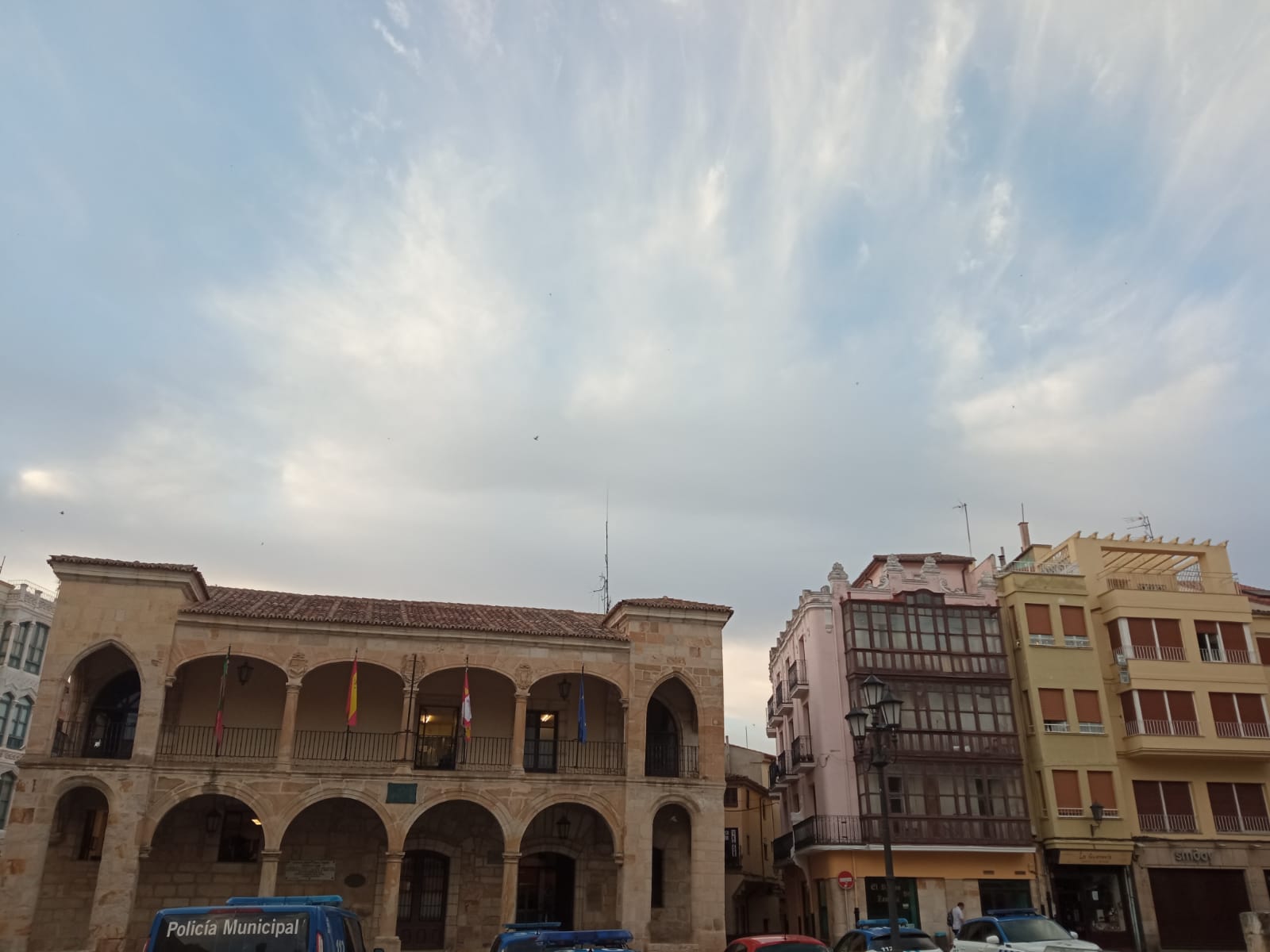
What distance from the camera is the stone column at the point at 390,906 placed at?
22594mm

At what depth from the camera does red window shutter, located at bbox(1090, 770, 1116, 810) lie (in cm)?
3072

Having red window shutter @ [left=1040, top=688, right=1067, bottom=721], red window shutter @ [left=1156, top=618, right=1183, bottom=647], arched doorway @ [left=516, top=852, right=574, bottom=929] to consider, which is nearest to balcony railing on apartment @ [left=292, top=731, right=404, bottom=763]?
arched doorway @ [left=516, top=852, right=574, bottom=929]

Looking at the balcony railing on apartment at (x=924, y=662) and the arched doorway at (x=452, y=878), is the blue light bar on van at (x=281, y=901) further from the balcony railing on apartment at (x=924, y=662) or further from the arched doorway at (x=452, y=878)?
the balcony railing on apartment at (x=924, y=662)

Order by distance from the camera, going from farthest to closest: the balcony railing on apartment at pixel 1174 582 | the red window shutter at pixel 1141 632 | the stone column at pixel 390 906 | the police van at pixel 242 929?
the balcony railing on apartment at pixel 1174 582 < the red window shutter at pixel 1141 632 < the stone column at pixel 390 906 < the police van at pixel 242 929

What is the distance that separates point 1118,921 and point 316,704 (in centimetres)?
2528

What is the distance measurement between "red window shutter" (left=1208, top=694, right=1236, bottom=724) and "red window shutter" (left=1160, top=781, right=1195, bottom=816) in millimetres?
2485

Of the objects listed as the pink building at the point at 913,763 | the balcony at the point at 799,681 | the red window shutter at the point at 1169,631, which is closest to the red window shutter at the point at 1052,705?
the pink building at the point at 913,763

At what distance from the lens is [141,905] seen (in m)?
24.0

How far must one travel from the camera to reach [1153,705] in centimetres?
3158

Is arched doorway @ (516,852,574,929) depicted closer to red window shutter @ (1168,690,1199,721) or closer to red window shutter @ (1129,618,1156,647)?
red window shutter @ (1129,618,1156,647)

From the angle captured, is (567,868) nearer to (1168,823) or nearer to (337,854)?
(337,854)

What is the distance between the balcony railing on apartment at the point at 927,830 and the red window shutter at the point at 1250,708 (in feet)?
28.5

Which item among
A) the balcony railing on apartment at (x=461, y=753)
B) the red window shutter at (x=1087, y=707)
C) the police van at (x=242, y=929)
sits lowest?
the police van at (x=242, y=929)

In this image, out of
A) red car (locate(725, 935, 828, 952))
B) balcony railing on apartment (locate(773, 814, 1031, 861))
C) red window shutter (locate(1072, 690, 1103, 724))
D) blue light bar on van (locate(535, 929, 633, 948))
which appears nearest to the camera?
red car (locate(725, 935, 828, 952))
